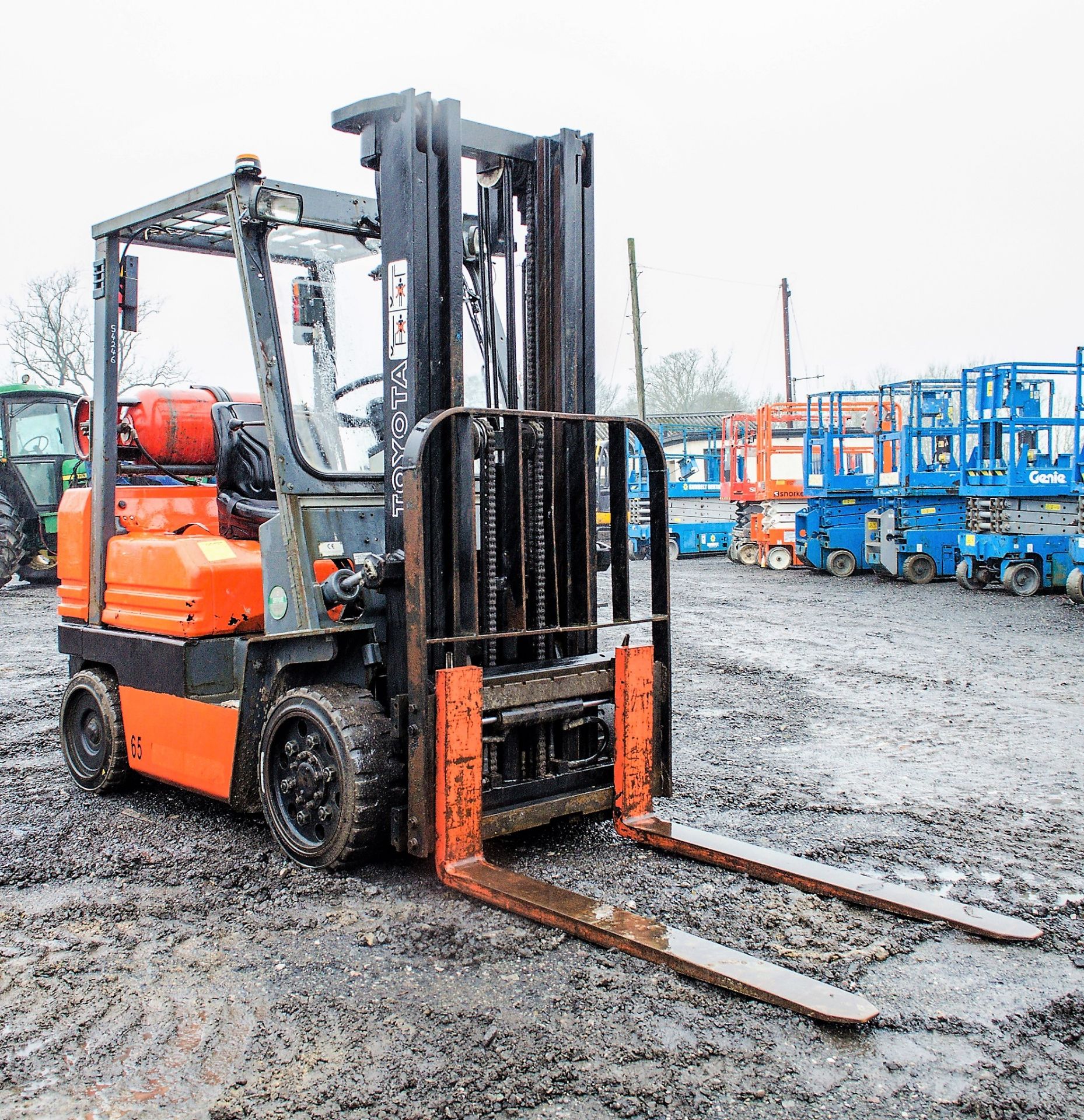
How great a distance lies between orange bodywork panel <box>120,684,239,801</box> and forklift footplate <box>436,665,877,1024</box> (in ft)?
4.09

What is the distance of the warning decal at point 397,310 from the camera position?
4.47 meters

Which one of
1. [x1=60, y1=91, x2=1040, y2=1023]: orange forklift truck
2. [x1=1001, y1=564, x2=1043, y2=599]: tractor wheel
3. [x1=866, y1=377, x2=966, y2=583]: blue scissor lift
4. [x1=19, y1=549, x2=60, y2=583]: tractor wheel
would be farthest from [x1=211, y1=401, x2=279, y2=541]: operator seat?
[x1=19, y1=549, x2=60, y2=583]: tractor wheel

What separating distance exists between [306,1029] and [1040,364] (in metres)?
16.4

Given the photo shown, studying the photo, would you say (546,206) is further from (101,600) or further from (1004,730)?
(1004,730)

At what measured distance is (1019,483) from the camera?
16.6 meters

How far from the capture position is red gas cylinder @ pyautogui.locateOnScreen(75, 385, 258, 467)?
19.3ft

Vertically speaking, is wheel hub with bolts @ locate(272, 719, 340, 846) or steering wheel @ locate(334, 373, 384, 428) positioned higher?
steering wheel @ locate(334, 373, 384, 428)

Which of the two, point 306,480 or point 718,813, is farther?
point 718,813

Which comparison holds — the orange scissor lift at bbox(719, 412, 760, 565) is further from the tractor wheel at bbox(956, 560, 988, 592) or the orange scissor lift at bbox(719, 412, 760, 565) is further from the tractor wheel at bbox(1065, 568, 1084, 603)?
the tractor wheel at bbox(1065, 568, 1084, 603)

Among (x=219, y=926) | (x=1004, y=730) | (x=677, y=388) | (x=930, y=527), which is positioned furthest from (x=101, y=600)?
(x=677, y=388)

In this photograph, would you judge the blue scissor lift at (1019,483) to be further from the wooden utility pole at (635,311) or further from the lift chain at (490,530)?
the wooden utility pole at (635,311)

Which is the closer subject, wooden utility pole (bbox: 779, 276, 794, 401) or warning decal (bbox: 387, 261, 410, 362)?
warning decal (bbox: 387, 261, 410, 362)

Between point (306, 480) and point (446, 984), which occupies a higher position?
point (306, 480)

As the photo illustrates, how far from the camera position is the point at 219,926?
161 inches
